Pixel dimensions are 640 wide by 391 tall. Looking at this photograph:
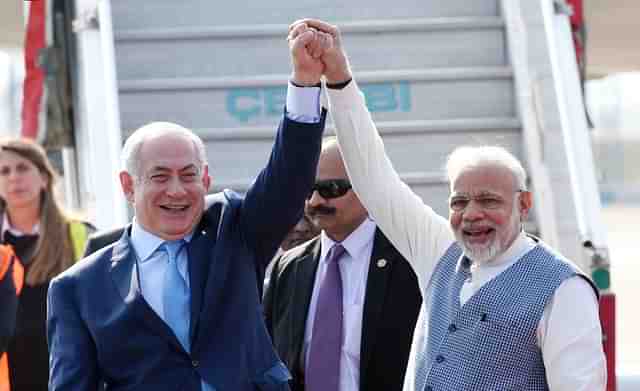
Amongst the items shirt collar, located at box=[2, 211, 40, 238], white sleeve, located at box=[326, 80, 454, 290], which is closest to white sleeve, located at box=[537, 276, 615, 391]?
white sleeve, located at box=[326, 80, 454, 290]

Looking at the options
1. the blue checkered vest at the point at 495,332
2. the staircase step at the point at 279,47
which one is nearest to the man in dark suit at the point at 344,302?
the blue checkered vest at the point at 495,332

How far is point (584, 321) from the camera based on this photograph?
3332 millimetres

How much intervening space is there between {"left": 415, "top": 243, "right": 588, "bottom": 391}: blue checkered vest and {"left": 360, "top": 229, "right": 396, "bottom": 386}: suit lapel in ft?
1.96

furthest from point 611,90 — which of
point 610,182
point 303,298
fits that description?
point 303,298

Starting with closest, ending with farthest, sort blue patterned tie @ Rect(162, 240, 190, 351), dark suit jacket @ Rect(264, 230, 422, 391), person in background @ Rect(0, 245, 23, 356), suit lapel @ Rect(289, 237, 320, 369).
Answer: blue patterned tie @ Rect(162, 240, 190, 351) < dark suit jacket @ Rect(264, 230, 422, 391) < suit lapel @ Rect(289, 237, 320, 369) < person in background @ Rect(0, 245, 23, 356)

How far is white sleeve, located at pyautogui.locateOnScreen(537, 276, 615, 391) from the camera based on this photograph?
3.28 meters

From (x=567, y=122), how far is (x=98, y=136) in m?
2.19

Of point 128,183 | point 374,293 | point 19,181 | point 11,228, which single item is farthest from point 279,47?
point 128,183

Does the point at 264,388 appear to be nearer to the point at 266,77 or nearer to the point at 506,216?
the point at 506,216

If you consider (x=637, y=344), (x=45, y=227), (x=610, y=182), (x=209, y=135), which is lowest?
(x=637, y=344)

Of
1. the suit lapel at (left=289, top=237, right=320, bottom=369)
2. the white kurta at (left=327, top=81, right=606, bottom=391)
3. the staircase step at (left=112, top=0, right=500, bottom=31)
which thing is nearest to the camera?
the white kurta at (left=327, top=81, right=606, bottom=391)

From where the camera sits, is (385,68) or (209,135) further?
(385,68)

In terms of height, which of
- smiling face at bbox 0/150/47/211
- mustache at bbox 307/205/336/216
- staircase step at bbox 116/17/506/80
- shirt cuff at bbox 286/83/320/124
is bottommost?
mustache at bbox 307/205/336/216

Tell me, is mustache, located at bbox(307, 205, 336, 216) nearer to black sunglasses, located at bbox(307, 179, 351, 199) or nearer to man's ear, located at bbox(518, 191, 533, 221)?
black sunglasses, located at bbox(307, 179, 351, 199)
